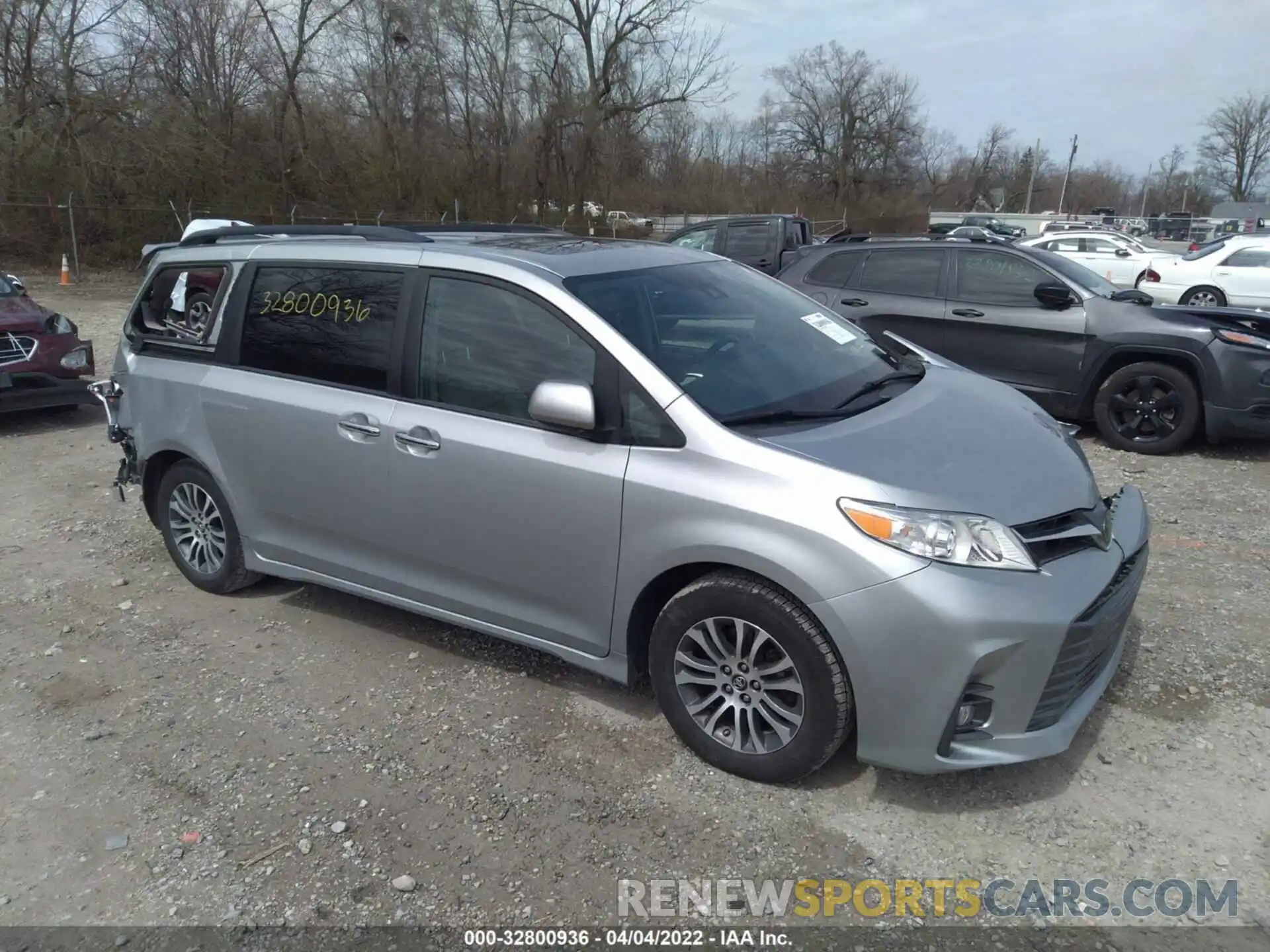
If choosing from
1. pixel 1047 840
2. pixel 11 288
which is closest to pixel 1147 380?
pixel 1047 840

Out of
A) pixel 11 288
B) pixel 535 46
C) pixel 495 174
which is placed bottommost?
pixel 11 288

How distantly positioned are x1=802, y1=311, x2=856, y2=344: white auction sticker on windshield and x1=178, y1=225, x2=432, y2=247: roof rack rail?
179 centimetres

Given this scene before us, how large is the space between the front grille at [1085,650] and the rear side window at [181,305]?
4035mm

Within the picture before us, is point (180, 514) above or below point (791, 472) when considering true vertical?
below

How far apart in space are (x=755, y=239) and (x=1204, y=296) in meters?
8.27

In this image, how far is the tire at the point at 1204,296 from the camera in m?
15.2

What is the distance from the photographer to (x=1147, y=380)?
293 inches

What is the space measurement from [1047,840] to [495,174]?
35.5 m

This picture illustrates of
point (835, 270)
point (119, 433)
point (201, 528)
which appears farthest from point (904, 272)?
point (119, 433)

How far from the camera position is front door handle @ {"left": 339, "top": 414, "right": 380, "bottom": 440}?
3.85 m

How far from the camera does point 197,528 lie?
15.9 ft

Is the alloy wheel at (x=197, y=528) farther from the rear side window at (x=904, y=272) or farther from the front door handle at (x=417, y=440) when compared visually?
the rear side window at (x=904, y=272)

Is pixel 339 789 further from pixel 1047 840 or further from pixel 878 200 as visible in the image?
pixel 878 200

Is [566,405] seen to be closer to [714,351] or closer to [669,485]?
[669,485]
